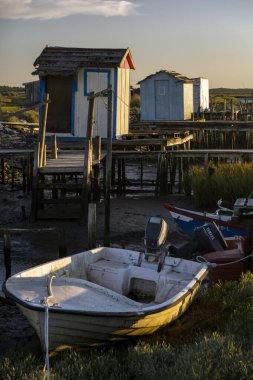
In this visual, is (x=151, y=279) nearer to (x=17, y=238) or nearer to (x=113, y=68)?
(x=17, y=238)

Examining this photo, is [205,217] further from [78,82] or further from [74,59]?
[74,59]

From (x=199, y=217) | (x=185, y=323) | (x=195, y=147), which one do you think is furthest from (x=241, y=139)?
(x=185, y=323)

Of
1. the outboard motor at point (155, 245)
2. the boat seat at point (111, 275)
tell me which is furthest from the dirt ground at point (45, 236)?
the outboard motor at point (155, 245)

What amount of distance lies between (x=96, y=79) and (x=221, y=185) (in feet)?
19.1

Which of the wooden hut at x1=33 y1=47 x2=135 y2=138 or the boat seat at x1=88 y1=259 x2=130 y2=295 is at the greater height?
the wooden hut at x1=33 y1=47 x2=135 y2=138

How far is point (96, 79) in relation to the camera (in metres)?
22.2

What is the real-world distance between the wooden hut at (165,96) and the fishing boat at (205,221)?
2457 cm

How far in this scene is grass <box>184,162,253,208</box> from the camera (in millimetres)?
19328

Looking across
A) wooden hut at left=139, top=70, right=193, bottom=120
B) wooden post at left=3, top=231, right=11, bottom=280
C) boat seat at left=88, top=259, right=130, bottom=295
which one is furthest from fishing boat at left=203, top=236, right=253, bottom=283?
wooden hut at left=139, top=70, right=193, bottom=120

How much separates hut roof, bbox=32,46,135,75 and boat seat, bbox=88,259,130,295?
39.8ft

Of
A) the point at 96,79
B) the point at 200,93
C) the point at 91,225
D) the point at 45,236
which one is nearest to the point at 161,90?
the point at 200,93

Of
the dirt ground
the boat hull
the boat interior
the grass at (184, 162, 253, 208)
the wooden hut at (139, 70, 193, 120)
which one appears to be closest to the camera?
the boat hull

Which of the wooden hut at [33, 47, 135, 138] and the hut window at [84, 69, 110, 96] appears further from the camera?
the hut window at [84, 69, 110, 96]

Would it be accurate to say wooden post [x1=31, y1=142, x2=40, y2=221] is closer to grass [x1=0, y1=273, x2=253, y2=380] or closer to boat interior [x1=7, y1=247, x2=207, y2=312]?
boat interior [x1=7, y1=247, x2=207, y2=312]
